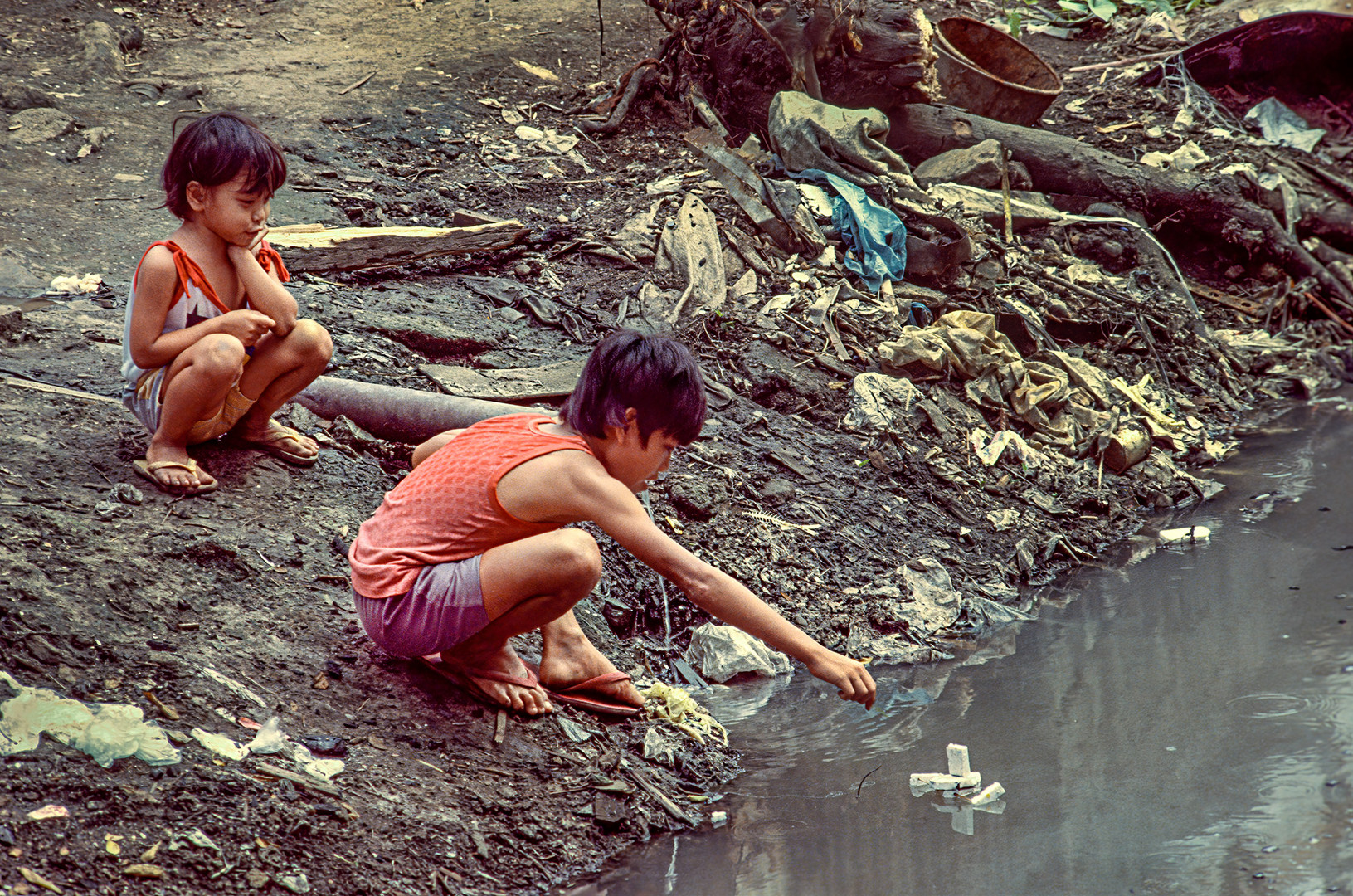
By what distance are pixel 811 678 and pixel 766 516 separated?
0.77m

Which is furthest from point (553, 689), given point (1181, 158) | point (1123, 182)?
point (1181, 158)

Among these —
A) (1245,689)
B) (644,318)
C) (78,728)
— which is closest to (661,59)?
(644,318)

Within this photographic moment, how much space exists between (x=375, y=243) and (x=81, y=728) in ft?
10.2

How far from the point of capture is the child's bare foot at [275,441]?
316cm

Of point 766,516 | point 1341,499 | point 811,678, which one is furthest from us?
point 1341,499

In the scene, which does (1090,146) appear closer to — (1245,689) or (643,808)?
(1245,689)

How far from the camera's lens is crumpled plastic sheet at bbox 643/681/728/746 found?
274 centimetres

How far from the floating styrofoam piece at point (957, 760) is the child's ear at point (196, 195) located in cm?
240

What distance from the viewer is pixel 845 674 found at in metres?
2.12

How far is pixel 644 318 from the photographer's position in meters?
4.83

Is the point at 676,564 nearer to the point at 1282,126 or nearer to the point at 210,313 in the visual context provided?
the point at 210,313

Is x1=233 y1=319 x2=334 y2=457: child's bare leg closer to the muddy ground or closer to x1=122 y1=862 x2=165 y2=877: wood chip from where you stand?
the muddy ground

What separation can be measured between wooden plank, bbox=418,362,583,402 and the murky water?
4.85 ft

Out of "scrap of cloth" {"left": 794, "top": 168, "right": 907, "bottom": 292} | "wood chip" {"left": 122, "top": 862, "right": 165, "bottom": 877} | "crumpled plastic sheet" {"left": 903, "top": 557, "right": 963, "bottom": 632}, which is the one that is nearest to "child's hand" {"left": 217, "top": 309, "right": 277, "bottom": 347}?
"wood chip" {"left": 122, "top": 862, "right": 165, "bottom": 877}
